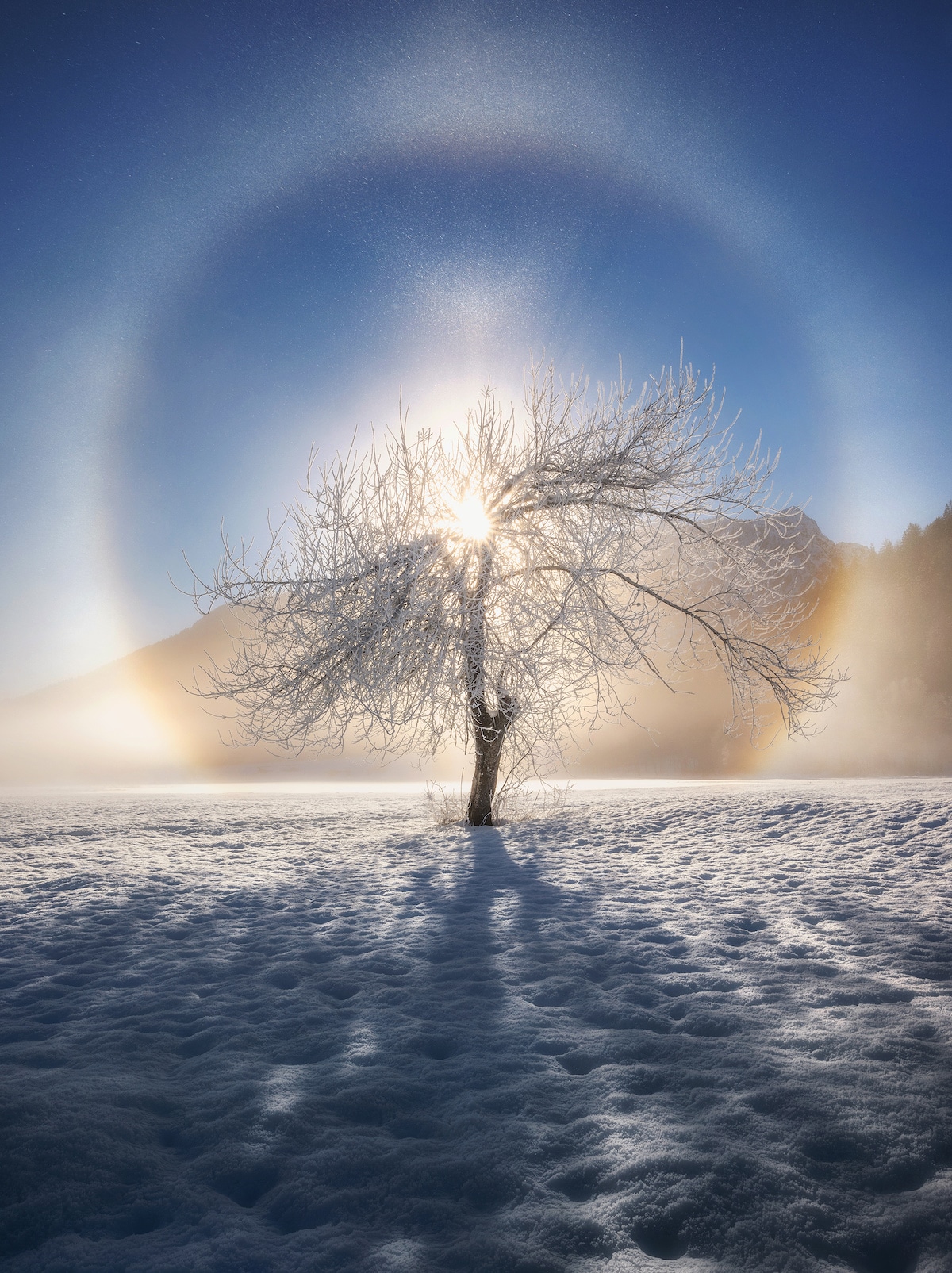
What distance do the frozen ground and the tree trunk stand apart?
3912 millimetres

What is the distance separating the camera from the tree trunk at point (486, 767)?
9.74 meters

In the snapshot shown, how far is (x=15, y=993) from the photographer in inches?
142

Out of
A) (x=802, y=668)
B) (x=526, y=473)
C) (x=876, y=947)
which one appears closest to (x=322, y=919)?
(x=876, y=947)

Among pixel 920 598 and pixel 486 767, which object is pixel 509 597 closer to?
pixel 486 767

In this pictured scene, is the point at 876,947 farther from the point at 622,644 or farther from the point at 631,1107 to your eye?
the point at 622,644

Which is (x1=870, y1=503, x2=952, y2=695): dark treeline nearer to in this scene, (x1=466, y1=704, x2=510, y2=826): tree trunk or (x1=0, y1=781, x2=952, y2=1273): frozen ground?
(x1=466, y1=704, x2=510, y2=826): tree trunk

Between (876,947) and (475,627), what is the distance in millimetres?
4999

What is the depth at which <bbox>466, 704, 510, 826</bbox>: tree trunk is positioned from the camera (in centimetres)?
974

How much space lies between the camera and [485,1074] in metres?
2.65

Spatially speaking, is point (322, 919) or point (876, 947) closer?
point (876, 947)

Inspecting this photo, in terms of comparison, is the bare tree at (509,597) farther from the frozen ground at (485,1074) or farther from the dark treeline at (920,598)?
the dark treeline at (920,598)

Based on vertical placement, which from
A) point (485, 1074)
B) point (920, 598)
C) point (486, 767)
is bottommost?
point (485, 1074)

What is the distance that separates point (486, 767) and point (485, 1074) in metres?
7.49

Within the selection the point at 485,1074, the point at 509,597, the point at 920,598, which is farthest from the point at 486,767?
the point at 920,598
